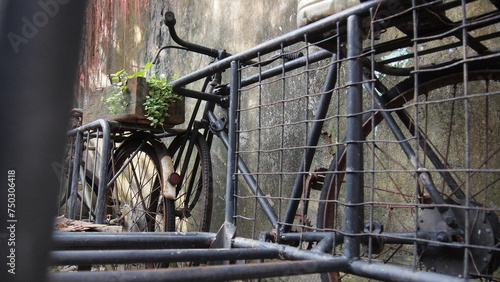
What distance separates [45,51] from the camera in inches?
14.6

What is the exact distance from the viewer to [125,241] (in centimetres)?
135

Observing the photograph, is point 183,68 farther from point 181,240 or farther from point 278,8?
point 181,240

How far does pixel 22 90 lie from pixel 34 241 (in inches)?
5.0

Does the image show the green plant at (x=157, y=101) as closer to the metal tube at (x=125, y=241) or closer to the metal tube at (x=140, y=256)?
the metal tube at (x=125, y=241)

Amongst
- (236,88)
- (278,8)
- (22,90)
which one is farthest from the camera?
(278,8)

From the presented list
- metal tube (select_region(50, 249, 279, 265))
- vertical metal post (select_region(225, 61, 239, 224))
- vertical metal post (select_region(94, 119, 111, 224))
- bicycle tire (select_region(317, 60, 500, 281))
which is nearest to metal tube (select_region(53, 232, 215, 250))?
vertical metal post (select_region(225, 61, 239, 224))

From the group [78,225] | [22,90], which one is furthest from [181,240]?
[22,90]

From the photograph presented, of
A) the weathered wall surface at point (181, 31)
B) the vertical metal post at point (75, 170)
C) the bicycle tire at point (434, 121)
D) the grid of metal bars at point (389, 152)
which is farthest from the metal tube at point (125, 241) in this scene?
the vertical metal post at point (75, 170)

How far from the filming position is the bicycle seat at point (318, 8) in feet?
4.24

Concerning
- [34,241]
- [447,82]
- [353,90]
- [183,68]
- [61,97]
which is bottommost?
[34,241]

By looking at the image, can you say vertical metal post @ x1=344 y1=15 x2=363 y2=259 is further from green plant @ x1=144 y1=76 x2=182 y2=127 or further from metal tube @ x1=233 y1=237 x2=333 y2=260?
green plant @ x1=144 y1=76 x2=182 y2=127

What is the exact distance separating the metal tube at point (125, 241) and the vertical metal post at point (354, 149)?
24.6 inches

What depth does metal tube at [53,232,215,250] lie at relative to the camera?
1316 mm

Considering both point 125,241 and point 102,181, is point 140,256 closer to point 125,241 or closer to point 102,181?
point 125,241
